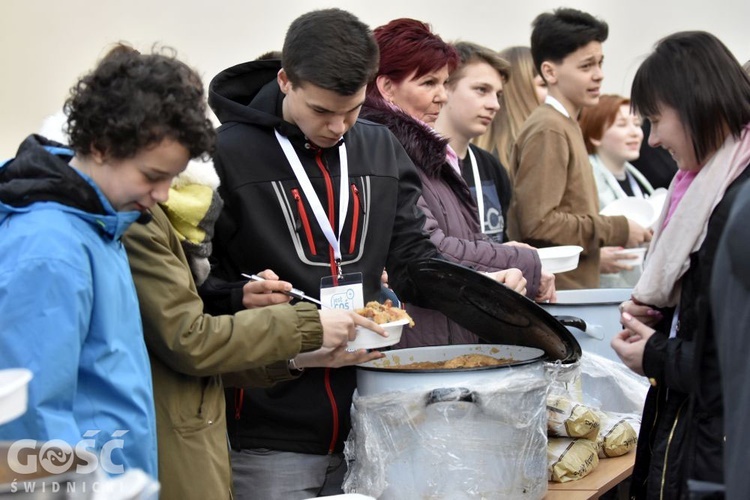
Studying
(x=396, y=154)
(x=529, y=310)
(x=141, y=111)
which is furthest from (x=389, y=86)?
(x=141, y=111)

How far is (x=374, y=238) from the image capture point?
256 cm

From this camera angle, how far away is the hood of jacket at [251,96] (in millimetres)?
2494

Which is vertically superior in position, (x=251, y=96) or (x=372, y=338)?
(x=251, y=96)

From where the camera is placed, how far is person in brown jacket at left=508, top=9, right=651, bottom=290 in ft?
13.9

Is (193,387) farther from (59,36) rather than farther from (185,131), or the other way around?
(59,36)

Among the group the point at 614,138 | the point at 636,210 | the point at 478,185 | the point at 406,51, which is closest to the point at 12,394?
the point at 406,51

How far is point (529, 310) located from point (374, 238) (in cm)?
44

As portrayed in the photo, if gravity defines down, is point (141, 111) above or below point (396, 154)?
above

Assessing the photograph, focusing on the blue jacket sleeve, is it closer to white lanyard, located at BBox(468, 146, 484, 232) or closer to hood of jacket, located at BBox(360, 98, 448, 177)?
hood of jacket, located at BBox(360, 98, 448, 177)

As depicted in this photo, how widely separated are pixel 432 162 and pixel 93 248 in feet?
5.25

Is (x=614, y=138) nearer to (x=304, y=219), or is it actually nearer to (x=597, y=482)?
(x=597, y=482)

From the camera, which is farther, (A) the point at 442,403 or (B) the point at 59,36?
(B) the point at 59,36

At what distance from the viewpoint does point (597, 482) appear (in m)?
2.80

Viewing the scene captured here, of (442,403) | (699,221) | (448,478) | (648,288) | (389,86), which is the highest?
(389,86)
